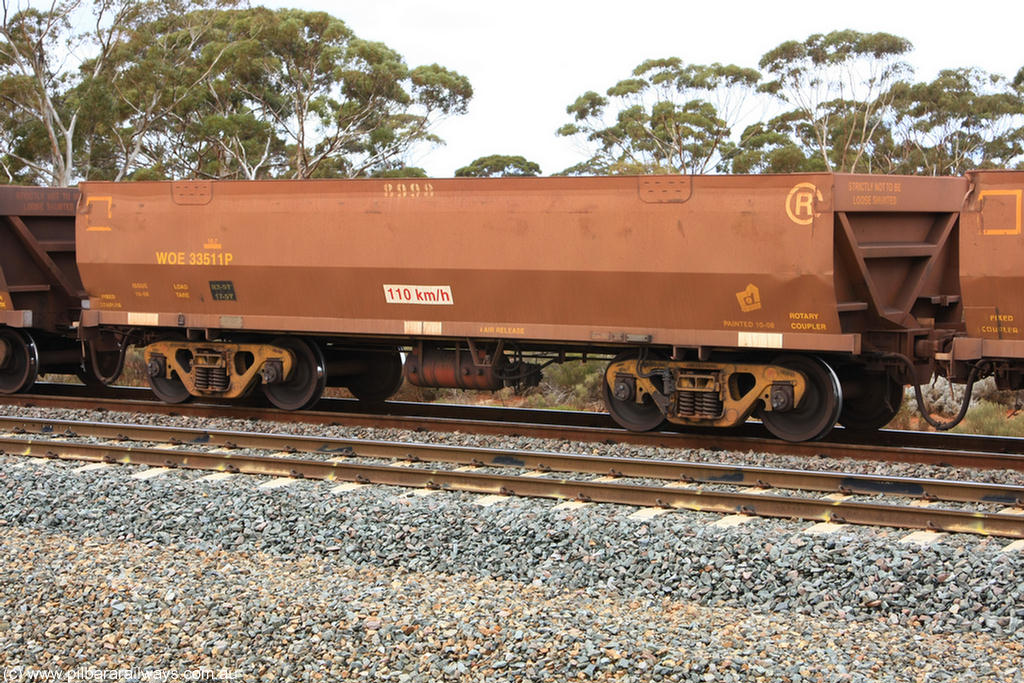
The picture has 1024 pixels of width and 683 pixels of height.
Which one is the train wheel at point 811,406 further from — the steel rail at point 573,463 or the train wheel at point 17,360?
the train wheel at point 17,360

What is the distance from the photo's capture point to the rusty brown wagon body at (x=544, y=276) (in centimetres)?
1093

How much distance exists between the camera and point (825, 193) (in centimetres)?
1055

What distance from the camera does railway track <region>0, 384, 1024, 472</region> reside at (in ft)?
35.6

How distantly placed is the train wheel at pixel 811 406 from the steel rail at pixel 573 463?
5.58 ft

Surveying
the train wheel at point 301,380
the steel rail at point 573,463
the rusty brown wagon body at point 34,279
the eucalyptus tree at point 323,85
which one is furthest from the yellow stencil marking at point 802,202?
the eucalyptus tree at point 323,85

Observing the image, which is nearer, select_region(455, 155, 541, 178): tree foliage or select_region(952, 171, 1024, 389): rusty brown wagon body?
select_region(952, 171, 1024, 389): rusty brown wagon body

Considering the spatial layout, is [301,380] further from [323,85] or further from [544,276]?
[323,85]

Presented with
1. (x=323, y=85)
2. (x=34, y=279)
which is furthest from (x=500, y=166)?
(x=34, y=279)

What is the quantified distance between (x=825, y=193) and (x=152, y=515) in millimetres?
6624

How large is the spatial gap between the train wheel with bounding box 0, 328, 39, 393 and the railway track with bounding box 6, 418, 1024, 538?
364cm

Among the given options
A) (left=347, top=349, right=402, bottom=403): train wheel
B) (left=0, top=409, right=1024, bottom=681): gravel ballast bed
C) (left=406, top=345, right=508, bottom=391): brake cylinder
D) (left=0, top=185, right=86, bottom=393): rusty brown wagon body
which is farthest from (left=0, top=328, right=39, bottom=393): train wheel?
(left=0, top=409, right=1024, bottom=681): gravel ballast bed

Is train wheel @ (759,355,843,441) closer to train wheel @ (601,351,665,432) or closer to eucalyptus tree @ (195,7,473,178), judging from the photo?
train wheel @ (601,351,665,432)

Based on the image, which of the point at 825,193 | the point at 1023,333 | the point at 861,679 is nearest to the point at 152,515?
the point at 861,679

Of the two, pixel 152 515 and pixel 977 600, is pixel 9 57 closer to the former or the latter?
pixel 152 515
